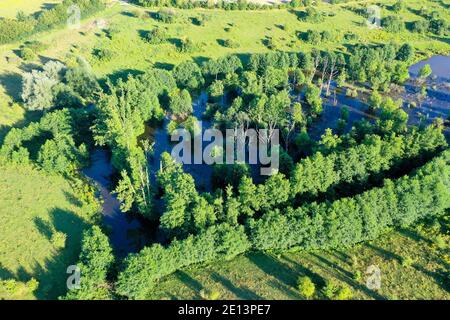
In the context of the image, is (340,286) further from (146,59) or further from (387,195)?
(146,59)

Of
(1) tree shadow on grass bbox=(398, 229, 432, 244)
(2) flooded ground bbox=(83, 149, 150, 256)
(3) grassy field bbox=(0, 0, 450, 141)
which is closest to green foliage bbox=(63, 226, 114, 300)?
(2) flooded ground bbox=(83, 149, 150, 256)

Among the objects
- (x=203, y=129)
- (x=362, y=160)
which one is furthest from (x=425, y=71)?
(x=203, y=129)

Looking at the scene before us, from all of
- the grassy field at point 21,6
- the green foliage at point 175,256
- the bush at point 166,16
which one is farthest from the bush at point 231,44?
the green foliage at point 175,256

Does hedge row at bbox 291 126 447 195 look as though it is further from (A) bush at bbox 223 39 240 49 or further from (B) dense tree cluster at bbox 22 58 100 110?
(A) bush at bbox 223 39 240 49

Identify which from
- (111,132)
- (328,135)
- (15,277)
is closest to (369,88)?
(328,135)

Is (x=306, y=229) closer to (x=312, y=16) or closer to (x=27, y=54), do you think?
(x=27, y=54)

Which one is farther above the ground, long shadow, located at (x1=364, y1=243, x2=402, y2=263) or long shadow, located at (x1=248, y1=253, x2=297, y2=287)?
long shadow, located at (x1=364, y1=243, x2=402, y2=263)

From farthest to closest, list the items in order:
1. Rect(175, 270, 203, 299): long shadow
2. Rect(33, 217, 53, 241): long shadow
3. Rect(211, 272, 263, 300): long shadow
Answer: Rect(33, 217, 53, 241): long shadow, Rect(175, 270, 203, 299): long shadow, Rect(211, 272, 263, 300): long shadow

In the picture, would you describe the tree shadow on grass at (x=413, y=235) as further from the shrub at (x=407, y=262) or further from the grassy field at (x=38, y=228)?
the grassy field at (x=38, y=228)
